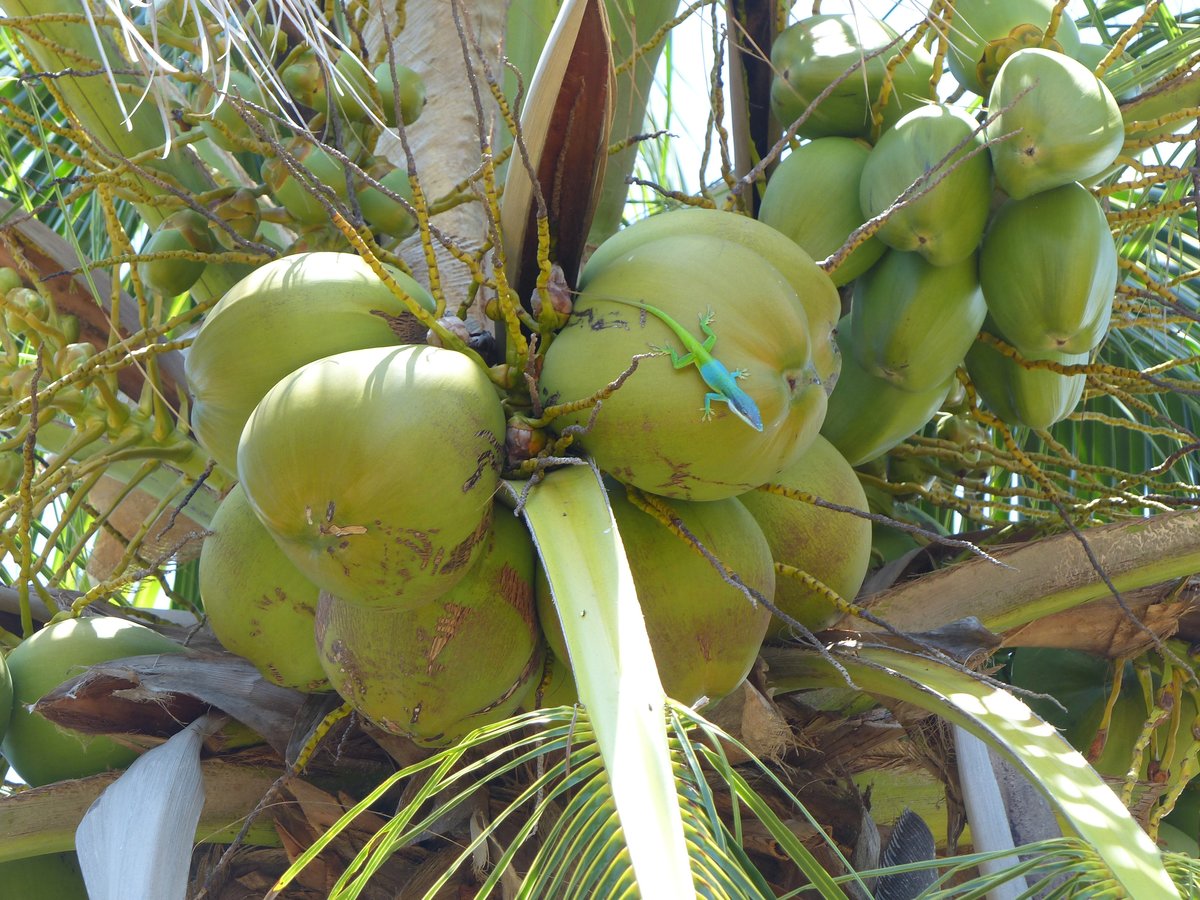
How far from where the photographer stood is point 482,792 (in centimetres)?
131

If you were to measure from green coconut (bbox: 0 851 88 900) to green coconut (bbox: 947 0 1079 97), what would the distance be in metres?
1.44

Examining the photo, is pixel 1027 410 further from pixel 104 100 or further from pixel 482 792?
pixel 104 100

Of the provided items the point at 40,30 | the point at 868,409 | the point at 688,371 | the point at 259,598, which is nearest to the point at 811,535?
the point at 868,409

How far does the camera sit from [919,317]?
4.58ft

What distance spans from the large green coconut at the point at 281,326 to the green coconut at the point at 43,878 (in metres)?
0.63

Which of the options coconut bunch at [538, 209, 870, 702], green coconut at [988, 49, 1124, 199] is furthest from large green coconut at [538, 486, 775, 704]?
green coconut at [988, 49, 1124, 199]

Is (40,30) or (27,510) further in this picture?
(40,30)

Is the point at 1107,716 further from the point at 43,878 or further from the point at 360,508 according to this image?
the point at 43,878

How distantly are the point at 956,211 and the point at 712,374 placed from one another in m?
0.49

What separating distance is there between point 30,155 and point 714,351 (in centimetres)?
279

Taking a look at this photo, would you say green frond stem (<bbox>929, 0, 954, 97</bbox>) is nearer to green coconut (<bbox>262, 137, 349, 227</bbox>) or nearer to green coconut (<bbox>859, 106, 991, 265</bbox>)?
green coconut (<bbox>859, 106, 991, 265</bbox>)

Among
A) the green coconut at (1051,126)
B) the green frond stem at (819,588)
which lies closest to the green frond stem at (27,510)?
the green frond stem at (819,588)

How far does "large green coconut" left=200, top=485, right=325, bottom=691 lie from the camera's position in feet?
4.11

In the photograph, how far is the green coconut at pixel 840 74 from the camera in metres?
1.50
